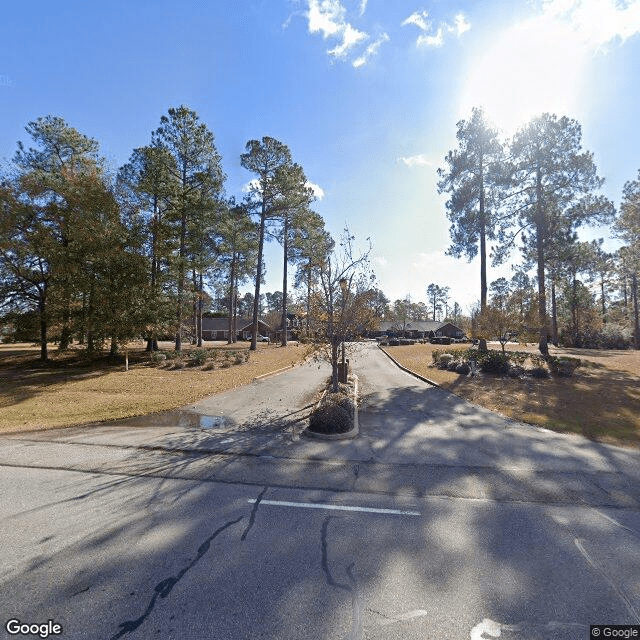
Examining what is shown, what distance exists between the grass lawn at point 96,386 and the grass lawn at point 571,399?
6.97 m

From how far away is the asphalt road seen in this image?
275 centimetres

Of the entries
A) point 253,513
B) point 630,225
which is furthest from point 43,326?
point 630,225

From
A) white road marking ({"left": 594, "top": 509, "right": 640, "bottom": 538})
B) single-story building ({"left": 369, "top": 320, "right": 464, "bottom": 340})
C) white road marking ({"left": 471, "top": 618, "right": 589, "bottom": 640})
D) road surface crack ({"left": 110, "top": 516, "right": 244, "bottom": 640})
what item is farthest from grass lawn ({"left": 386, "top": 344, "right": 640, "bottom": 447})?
single-story building ({"left": 369, "top": 320, "right": 464, "bottom": 340})

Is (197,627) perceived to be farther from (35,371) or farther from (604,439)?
(35,371)

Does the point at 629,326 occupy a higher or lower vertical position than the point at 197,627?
higher

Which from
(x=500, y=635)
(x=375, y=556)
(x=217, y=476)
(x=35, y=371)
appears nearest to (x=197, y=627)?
(x=375, y=556)

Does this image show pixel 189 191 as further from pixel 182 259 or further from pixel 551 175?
pixel 551 175

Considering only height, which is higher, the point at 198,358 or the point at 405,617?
the point at 198,358

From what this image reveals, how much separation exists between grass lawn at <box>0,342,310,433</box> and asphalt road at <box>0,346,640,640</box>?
248 cm

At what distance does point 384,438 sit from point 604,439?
5.03 m

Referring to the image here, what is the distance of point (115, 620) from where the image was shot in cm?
269

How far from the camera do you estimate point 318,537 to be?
3.89 metres

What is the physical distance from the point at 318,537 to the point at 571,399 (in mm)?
11791

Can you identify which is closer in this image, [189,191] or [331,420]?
[331,420]
